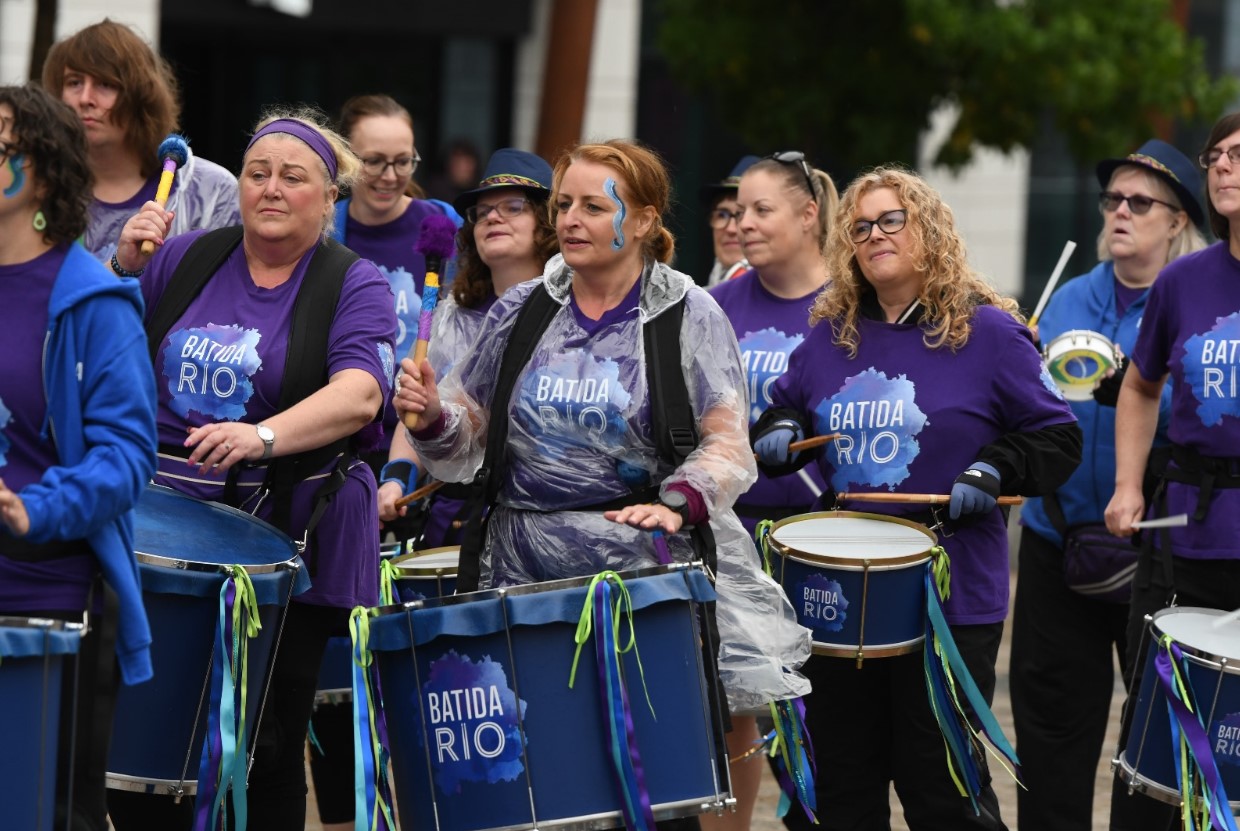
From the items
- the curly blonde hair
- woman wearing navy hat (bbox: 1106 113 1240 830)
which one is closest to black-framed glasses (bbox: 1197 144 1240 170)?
woman wearing navy hat (bbox: 1106 113 1240 830)

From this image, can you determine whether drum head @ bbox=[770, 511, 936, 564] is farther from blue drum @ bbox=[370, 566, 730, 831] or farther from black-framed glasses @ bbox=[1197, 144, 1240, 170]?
black-framed glasses @ bbox=[1197, 144, 1240, 170]

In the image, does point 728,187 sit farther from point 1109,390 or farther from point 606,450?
point 606,450

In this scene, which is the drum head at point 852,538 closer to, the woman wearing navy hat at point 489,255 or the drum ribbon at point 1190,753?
the drum ribbon at point 1190,753

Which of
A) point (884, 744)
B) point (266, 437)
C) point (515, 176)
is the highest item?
point (515, 176)

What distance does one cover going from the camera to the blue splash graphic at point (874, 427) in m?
5.35

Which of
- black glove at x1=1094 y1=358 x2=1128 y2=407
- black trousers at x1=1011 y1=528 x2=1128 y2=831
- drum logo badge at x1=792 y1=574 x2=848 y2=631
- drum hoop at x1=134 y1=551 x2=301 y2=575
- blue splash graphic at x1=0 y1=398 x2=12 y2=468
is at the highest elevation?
black glove at x1=1094 y1=358 x2=1128 y2=407

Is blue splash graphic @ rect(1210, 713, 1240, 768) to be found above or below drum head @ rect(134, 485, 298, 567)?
below

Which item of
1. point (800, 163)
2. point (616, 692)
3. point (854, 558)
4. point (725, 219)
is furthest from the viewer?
point (725, 219)

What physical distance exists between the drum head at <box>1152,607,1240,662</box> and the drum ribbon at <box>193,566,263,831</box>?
2128 mm

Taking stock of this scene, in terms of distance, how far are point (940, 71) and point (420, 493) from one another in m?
10.7

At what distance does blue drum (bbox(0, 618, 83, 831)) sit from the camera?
144 inches

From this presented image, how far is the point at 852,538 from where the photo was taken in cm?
526

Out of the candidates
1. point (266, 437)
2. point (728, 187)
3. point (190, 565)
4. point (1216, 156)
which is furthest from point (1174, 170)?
point (190, 565)

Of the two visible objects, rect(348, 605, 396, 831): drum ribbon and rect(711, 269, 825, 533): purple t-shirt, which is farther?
rect(711, 269, 825, 533): purple t-shirt
